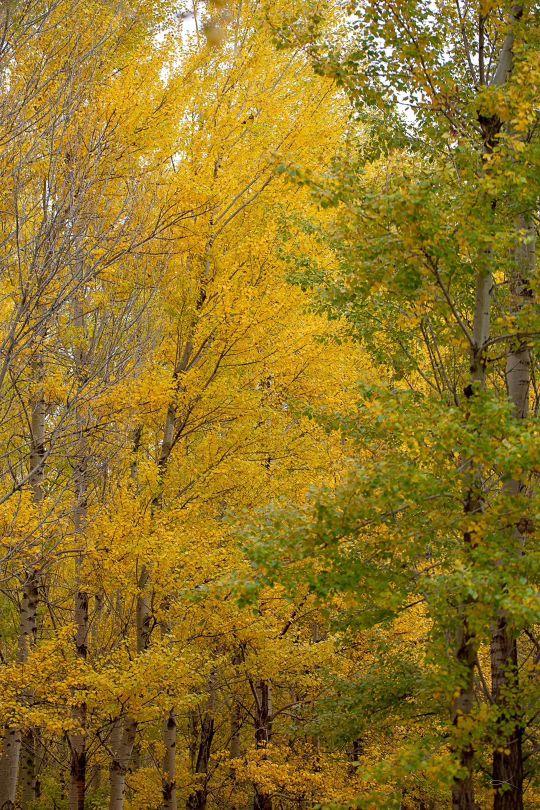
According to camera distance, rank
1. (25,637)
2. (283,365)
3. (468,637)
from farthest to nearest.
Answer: (283,365) < (25,637) < (468,637)

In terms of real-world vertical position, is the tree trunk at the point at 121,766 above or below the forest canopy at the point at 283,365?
below

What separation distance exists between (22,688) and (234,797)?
8.00 m

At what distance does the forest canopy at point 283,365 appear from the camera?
445cm

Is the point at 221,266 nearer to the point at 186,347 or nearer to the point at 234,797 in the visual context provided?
the point at 186,347

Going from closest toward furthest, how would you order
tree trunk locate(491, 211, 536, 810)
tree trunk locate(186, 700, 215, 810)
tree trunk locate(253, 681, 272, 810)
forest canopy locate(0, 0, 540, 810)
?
forest canopy locate(0, 0, 540, 810)
tree trunk locate(491, 211, 536, 810)
tree trunk locate(253, 681, 272, 810)
tree trunk locate(186, 700, 215, 810)

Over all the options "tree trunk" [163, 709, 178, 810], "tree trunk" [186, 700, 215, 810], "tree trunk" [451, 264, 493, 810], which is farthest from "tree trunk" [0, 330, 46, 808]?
"tree trunk" [451, 264, 493, 810]

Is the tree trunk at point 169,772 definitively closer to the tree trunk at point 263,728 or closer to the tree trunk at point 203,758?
the tree trunk at point 263,728

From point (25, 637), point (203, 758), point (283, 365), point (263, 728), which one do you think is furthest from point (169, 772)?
point (283, 365)

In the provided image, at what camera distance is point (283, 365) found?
8.18m

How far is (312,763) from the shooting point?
10188mm

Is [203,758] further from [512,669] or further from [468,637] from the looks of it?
[468,637]

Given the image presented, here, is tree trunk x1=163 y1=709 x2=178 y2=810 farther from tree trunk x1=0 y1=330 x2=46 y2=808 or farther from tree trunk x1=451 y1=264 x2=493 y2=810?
tree trunk x1=451 y1=264 x2=493 y2=810

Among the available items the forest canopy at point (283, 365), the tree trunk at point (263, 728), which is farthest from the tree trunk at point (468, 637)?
the tree trunk at point (263, 728)

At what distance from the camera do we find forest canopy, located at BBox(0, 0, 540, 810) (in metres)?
4.45
